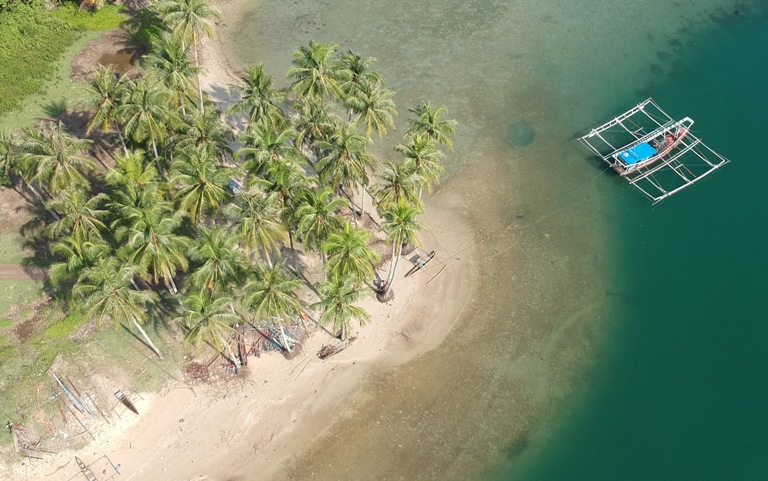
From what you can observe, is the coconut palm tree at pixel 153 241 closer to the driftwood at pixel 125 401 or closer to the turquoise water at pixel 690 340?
the driftwood at pixel 125 401

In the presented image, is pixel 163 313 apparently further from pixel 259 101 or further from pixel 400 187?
pixel 400 187

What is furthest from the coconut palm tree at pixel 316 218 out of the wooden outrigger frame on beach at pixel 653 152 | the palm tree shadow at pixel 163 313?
the wooden outrigger frame on beach at pixel 653 152

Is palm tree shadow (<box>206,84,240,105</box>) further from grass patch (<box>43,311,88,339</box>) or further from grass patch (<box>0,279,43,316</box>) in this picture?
grass patch (<box>43,311,88,339</box>)

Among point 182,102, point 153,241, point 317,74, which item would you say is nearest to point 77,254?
point 153,241

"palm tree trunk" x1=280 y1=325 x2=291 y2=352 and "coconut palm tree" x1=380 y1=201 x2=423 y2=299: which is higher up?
"coconut palm tree" x1=380 y1=201 x2=423 y2=299

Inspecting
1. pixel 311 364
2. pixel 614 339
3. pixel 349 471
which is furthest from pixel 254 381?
pixel 614 339

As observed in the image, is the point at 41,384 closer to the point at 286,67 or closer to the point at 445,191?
the point at 445,191

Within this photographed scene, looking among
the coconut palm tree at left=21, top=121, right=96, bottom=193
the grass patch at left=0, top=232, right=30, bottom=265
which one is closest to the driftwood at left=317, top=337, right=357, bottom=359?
the coconut palm tree at left=21, top=121, right=96, bottom=193
